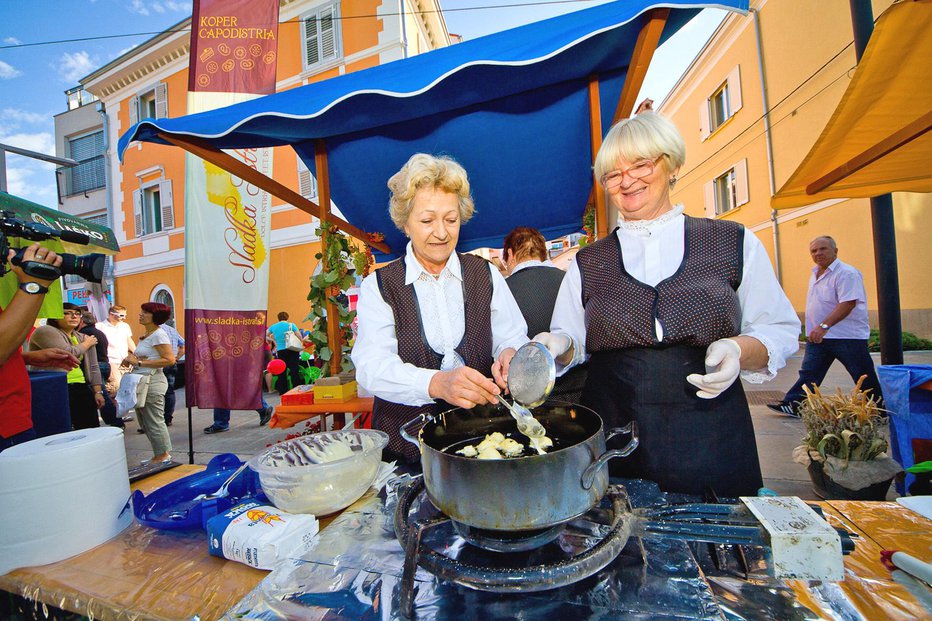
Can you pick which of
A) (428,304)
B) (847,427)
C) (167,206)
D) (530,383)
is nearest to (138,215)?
(167,206)

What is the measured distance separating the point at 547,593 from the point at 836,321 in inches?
189

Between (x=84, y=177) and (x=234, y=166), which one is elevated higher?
(x=84, y=177)

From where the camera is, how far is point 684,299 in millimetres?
1318

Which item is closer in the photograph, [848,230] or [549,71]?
[549,71]

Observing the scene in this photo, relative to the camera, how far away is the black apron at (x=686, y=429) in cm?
134

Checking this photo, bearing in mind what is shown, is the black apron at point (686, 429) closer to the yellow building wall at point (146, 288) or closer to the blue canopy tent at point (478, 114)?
the blue canopy tent at point (478, 114)

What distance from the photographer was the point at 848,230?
8711 millimetres

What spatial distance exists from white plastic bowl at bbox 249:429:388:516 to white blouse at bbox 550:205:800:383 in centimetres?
82

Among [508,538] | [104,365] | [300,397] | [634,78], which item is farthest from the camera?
[104,365]

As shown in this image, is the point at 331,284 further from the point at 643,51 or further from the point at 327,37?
the point at 327,37

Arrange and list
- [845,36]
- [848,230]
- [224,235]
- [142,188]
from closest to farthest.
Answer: [224,235], [845,36], [848,230], [142,188]

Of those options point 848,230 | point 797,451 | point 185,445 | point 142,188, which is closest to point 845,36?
point 848,230

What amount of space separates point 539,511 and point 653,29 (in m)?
2.34

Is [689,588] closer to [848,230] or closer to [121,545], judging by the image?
[121,545]
